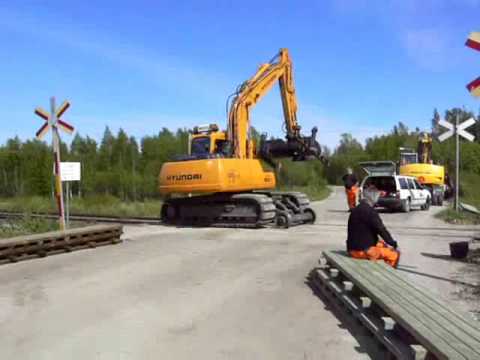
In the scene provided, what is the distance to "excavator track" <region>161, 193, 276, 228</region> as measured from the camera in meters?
16.4

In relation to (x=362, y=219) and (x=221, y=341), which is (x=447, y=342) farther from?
(x=362, y=219)

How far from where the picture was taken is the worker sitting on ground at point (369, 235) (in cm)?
Answer: 800

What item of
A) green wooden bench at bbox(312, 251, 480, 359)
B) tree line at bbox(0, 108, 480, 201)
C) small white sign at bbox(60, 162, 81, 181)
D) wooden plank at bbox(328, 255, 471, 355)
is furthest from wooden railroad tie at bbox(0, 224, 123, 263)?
tree line at bbox(0, 108, 480, 201)

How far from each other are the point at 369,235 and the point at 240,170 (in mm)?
8747

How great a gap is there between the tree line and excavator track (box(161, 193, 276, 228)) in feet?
104

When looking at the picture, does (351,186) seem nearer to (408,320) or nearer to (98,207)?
(408,320)

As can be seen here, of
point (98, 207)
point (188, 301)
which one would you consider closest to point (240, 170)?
point (188, 301)

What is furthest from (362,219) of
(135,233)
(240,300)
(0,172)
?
(0,172)

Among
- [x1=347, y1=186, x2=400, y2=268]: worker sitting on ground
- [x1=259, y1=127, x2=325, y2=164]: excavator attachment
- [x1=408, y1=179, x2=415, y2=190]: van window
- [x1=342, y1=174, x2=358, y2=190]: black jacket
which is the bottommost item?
[x1=347, y1=186, x2=400, y2=268]: worker sitting on ground

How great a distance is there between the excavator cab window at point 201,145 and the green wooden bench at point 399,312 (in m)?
9.76

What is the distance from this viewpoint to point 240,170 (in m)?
16.6

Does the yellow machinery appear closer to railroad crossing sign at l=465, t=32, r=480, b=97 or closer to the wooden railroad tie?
the wooden railroad tie

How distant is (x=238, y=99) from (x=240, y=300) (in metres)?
10.9

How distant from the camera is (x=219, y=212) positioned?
56.5ft
